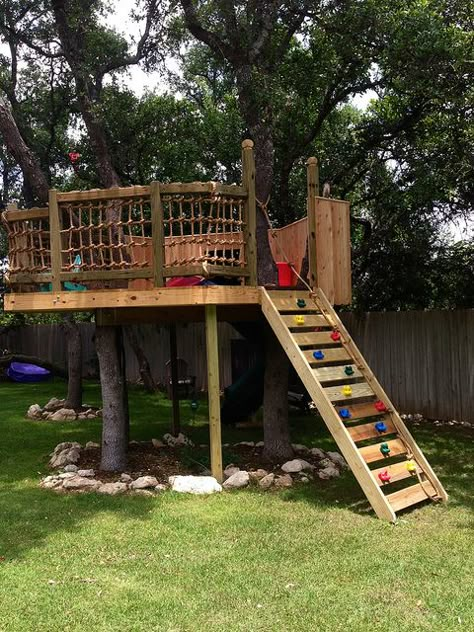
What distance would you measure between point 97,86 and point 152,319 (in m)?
6.65

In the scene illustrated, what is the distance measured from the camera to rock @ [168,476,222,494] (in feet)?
20.4

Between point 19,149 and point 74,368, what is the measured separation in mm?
4404

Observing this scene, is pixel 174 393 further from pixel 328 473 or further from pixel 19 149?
pixel 19 149

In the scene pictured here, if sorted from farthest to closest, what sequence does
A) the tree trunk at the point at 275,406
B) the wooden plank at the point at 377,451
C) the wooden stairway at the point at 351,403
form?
the tree trunk at the point at 275,406
the wooden plank at the point at 377,451
the wooden stairway at the point at 351,403

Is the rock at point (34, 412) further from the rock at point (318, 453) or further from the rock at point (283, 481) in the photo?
the rock at point (283, 481)

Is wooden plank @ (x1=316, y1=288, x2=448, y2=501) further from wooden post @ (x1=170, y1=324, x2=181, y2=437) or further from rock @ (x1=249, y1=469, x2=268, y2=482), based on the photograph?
wooden post @ (x1=170, y1=324, x2=181, y2=437)

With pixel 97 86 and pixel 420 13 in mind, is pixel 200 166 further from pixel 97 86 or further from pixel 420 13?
pixel 420 13

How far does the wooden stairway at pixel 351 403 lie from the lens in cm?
555

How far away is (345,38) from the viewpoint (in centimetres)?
852

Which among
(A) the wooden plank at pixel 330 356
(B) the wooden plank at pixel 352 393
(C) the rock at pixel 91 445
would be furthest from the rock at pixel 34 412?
(B) the wooden plank at pixel 352 393

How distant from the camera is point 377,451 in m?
5.84

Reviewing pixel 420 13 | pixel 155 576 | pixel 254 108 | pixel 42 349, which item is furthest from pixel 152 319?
pixel 42 349

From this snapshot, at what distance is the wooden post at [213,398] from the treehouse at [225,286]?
0.04ft

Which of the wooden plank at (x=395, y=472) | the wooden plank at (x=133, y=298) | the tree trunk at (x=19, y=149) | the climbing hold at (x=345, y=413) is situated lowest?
the wooden plank at (x=395, y=472)
